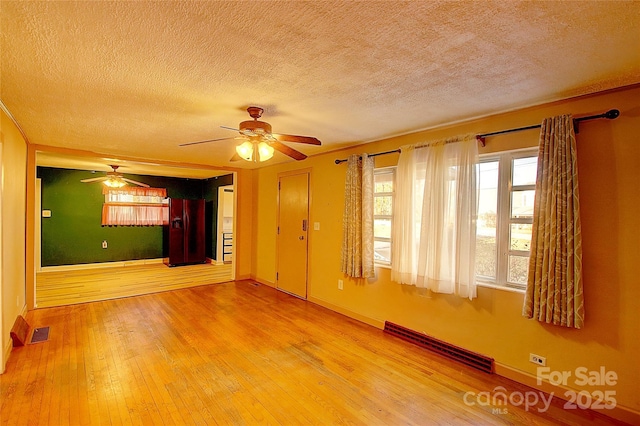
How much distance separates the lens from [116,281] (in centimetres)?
584

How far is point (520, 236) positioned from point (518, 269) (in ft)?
0.96

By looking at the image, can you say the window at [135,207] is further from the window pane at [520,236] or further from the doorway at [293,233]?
the window pane at [520,236]

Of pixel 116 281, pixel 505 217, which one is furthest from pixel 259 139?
pixel 116 281

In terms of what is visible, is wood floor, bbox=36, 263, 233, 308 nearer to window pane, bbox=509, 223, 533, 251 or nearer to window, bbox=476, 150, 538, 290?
window, bbox=476, 150, 538, 290

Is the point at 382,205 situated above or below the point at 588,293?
above

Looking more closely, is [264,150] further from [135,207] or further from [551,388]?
[135,207]

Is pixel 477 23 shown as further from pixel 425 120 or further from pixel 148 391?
pixel 148 391

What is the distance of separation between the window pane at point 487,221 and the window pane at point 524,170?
0.51 feet

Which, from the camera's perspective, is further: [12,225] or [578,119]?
[12,225]

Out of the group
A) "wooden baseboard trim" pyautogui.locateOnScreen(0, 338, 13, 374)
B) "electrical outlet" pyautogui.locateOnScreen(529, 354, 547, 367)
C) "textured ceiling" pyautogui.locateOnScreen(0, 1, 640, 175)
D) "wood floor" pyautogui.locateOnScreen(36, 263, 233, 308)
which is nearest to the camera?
"textured ceiling" pyautogui.locateOnScreen(0, 1, 640, 175)

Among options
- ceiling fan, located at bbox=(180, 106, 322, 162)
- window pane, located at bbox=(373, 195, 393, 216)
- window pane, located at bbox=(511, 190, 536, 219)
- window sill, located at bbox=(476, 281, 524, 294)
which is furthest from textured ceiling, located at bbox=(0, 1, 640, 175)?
window sill, located at bbox=(476, 281, 524, 294)

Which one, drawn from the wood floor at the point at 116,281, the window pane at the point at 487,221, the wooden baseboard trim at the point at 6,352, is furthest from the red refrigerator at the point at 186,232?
the window pane at the point at 487,221

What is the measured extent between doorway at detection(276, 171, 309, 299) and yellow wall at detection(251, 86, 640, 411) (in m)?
1.63

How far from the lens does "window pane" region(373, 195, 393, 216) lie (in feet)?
12.3
